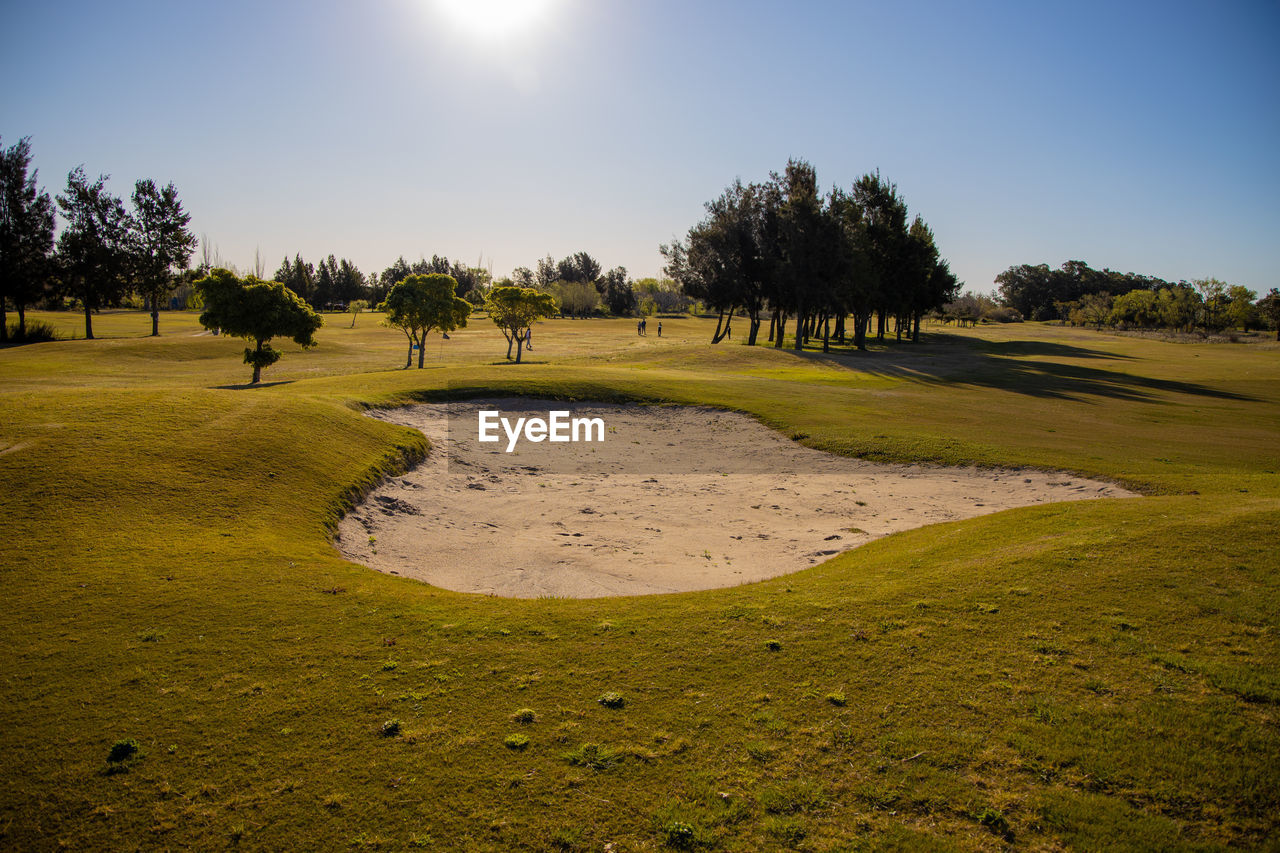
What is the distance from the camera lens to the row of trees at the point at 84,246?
6159cm

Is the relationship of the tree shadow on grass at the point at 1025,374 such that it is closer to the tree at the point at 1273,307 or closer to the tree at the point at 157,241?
the tree at the point at 1273,307

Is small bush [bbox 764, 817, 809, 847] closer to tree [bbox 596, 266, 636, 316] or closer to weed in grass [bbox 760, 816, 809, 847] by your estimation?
weed in grass [bbox 760, 816, 809, 847]

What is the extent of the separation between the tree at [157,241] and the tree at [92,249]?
5.08 feet

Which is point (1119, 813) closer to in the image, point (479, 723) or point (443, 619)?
point (479, 723)

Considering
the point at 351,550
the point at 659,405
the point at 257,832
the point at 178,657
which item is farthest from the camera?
the point at 659,405

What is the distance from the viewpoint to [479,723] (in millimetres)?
6801

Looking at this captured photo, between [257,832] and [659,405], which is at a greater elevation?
[659,405]

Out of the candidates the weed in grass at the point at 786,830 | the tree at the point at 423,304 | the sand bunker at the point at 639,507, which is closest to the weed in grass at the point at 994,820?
the weed in grass at the point at 786,830

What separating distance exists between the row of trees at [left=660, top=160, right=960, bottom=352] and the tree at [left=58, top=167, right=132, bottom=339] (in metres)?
64.3

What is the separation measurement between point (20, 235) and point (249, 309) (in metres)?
46.8

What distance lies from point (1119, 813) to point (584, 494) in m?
15.1

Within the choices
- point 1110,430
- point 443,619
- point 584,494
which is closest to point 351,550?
point 443,619

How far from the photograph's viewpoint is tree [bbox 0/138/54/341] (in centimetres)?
6072

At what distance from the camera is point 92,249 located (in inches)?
2633
